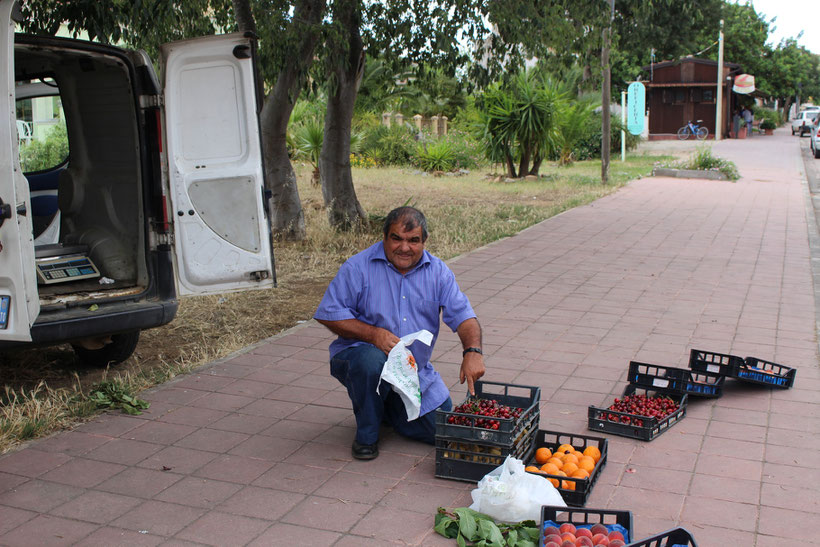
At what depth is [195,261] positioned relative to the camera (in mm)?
5805

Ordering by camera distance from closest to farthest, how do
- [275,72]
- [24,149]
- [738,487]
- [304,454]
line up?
1. [738,487]
2. [304,454]
3. [24,149]
4. [275,72]

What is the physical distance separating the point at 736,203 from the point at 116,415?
45.1 feet

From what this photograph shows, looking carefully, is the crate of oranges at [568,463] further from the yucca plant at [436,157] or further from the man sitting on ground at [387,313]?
the yucca plant at [436,157]

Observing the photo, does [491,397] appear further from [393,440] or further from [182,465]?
[182,465]


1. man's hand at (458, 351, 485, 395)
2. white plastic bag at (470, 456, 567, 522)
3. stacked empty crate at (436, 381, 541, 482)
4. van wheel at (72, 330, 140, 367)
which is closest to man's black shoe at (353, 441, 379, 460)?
stacked empty crate at (436, 381, 541, 482)

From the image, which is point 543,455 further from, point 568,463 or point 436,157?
point 436,157

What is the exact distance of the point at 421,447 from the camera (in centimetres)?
450

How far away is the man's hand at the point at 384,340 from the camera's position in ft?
13.7

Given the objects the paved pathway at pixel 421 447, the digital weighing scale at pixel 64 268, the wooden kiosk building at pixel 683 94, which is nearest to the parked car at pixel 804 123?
the wooden kiosk building at pixel 683 94

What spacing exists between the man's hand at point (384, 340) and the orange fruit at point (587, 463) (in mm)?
1046

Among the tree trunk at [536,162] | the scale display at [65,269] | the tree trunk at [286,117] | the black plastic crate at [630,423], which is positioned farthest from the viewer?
the tree trunk at [536,162]

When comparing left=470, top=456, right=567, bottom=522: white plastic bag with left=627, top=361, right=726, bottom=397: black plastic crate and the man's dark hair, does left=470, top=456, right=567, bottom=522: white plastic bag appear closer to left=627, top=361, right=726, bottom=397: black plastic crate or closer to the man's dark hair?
the man's dark hair

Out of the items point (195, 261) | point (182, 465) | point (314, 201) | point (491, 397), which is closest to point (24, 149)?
point (195, 261)

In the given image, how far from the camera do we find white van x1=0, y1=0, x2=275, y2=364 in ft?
17.9
